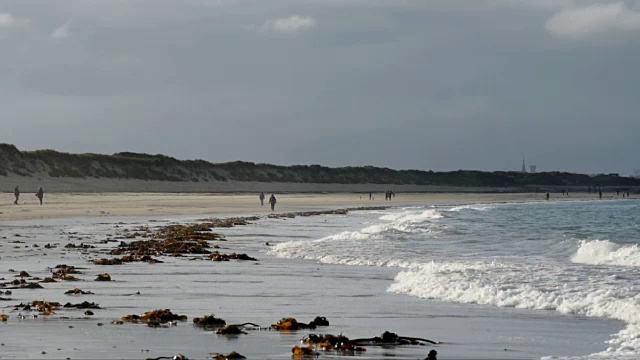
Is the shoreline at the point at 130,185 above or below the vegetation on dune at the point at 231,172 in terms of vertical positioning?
below

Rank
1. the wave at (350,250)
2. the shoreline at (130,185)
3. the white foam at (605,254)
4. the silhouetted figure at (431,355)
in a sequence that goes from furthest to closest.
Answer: the shoreline at (130,185)
the white foam at (605,254)
the wave at (350,250)
the silhouetted figure at (431,355)

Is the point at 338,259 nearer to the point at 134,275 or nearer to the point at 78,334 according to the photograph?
the point at 134,275

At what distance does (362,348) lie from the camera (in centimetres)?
984

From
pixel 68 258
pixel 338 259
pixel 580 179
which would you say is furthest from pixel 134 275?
pixel 580 179

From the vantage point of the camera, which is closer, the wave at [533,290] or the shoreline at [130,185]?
the wave at [533,290]

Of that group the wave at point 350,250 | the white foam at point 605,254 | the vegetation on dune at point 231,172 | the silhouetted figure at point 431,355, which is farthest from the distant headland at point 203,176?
the silhouetted figure at point 431,355

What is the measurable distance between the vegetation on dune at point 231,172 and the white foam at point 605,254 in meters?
75.1

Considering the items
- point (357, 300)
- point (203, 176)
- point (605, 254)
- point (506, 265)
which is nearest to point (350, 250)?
point (506, 265)

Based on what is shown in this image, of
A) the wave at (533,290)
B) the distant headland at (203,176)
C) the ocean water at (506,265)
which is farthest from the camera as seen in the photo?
the distant headland at (203,176)

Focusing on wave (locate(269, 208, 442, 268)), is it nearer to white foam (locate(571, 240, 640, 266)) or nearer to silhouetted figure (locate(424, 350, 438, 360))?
white foam (locate(571, 240, 640, 266))

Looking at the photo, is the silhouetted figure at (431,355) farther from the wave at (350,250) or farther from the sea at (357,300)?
the wave at (350,250)

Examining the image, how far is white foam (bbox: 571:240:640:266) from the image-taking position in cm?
2227

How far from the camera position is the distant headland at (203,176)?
95.5m

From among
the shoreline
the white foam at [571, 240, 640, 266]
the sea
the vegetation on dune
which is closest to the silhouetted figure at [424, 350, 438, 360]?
the sea
